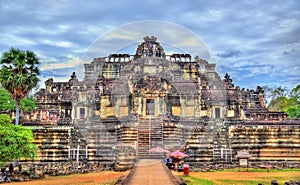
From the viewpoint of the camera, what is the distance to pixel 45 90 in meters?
62.4

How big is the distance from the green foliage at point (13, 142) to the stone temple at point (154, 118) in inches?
275

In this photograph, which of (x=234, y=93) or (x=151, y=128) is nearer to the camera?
(x=151, y=128)

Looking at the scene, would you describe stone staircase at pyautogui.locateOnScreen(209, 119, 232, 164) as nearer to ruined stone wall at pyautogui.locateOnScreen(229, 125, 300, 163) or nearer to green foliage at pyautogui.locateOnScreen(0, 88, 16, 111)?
ruined stone wall at pyautogui.locateOnScreen(229, 125, 300, 163)

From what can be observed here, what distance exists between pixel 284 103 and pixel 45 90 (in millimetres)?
45647

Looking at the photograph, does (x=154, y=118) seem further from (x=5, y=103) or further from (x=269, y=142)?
(x=5, y=103)

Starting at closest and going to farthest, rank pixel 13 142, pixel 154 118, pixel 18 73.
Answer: pixel 13 142
pixel 18 73
pixel 154 118

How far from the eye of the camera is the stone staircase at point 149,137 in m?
29.9

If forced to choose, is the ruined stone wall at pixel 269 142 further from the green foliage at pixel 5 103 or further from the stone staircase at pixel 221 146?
the green foliage at pixel 5 103

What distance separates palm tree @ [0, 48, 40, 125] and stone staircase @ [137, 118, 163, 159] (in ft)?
32.8

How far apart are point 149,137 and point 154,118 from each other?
519 cm

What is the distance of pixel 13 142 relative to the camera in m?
22.7

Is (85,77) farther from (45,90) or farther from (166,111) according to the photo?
(166,111)

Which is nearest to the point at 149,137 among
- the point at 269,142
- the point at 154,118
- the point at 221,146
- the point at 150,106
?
the point at 154,118

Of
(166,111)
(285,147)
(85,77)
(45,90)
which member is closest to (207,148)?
(285,147)
